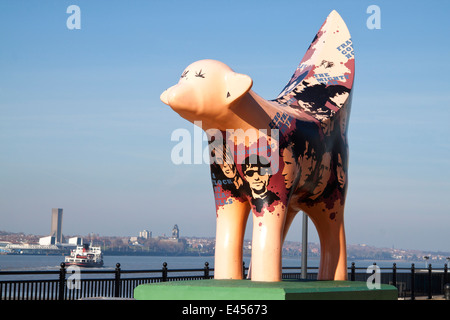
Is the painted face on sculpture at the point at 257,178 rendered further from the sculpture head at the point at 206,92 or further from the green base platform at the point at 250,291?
the green base platform at the point at 250,291

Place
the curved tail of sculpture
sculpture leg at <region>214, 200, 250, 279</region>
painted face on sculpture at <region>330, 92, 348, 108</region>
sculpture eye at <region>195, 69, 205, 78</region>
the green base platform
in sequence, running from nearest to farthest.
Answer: the green base platform, sculpture eye at <region>195, 69, 205, 78</region>, sculpture leg at <region>214, 200, 250, 279</region>, the curved tail of sculpture, painted face on sculpture at <region>330, 92, 348, 108</region>

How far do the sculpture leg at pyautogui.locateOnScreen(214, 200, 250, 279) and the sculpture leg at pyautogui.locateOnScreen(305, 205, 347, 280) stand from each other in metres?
1.34

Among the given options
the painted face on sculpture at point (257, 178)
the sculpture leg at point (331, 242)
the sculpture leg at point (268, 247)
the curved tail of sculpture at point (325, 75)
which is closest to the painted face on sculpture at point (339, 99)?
the curved tail of sculpture at point (325, 75)

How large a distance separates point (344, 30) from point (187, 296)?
5374mm

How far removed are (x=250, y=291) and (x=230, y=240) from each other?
1.52 meters

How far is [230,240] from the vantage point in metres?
8.56

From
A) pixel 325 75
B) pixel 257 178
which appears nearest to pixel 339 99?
pixel 325 75

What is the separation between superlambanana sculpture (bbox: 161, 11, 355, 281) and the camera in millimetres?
7629

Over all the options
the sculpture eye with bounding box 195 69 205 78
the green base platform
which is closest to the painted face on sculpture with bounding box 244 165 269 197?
the green base platform

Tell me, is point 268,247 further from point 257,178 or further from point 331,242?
point 331,242

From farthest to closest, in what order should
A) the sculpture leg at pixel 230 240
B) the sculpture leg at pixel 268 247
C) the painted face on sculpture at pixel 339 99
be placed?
the painted face on sculpture at pixel 339 99, the sculpture leg at pixel 230 240, the sculpture leg at pixel 268 247

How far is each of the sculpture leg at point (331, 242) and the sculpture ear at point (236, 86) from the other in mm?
2664

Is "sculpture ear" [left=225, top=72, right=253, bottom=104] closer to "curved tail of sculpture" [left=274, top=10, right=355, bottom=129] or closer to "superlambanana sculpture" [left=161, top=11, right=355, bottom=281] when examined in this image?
"superlambanana sculpture" [left=161, top=11, right=355, bottom=281]

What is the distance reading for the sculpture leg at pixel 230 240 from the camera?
28.0 feet
